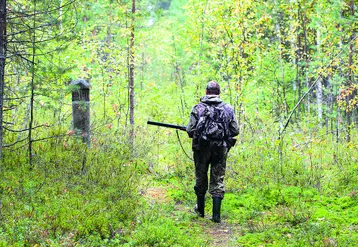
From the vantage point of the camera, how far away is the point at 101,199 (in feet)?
21.4

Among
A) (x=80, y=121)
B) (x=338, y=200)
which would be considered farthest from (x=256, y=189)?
(x=80, y=121)

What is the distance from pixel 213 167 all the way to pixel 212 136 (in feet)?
2.18

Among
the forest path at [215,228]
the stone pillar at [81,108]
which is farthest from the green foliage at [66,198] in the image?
the forest path at [215,228]

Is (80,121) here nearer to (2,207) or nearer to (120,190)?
(120,190)

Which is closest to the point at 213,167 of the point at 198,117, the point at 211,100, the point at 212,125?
the point at 212,125

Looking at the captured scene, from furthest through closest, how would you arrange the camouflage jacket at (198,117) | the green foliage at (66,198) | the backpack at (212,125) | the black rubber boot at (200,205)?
the black rubber boot at (200,205)
the camouflage jacket at (198,117)
the backpack at (212,125)
the green foliage at (66,198)

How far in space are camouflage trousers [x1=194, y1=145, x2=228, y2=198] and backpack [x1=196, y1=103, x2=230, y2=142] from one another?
8.6 inches

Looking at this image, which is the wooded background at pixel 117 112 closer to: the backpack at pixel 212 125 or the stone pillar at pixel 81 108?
the stone pillar at pixel 81 108

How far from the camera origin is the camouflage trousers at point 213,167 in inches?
274

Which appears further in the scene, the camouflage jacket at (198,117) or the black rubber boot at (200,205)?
the black rubber boot at (200,205)

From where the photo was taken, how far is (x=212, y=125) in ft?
22.2

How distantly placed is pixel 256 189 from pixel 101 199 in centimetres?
327

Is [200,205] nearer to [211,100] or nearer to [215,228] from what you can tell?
[215,228]

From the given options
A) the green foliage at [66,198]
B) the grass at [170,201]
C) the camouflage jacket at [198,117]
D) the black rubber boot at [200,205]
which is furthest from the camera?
the black rubber boot at [200,205]
